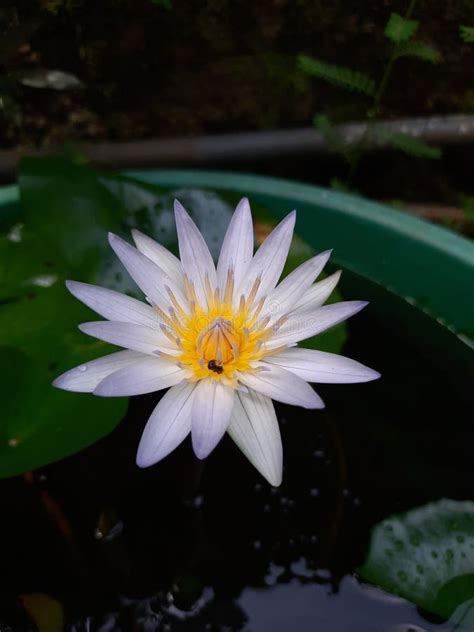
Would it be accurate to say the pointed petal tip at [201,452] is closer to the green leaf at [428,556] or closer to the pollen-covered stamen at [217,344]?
the pollen-covered stamen at [217,344]

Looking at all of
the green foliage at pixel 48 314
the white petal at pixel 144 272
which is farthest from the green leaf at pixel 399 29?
the white petal at pixel 144 272

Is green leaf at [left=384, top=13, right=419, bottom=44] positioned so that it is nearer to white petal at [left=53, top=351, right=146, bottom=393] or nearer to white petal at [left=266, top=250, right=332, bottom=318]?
white petal at [left=266, top=250, right=332, bottom=318]

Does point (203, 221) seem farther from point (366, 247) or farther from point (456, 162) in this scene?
point (456, 162)

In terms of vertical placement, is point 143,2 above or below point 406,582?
above

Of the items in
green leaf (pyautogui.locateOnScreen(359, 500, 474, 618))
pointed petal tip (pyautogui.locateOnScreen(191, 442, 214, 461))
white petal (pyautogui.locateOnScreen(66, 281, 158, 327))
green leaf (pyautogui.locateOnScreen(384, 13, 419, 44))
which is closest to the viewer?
pointed petal tip (pyautogui.locateOnScreen(191, 442, 214, 461))

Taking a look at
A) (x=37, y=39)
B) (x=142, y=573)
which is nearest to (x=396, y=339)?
(x=142, y=573)

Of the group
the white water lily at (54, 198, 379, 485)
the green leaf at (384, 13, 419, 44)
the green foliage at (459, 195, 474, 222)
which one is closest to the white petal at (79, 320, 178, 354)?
the white water lily at (54, 198, 379, 485)

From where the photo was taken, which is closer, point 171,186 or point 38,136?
point 171,186
